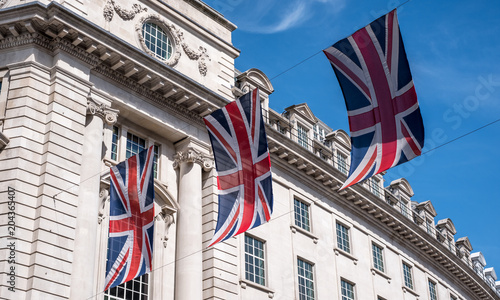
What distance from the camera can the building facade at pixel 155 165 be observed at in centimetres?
2444

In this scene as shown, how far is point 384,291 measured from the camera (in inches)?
1670

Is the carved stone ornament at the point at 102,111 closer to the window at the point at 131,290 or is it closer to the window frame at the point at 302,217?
the window at the point at 131,290

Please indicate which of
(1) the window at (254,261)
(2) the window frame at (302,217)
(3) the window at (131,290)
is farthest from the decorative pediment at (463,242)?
(3) the window at (131,290)

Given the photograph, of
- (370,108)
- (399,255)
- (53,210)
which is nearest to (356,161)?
(370,108)

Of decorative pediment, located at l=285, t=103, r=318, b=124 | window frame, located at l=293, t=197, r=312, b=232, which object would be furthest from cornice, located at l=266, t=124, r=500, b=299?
decorative pediment, located at l=285, t=103, r=318, b=124

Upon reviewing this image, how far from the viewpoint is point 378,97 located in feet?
69.3

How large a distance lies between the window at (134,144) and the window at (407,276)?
22.2 m

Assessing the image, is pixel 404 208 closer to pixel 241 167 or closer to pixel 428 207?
pixel 428 207

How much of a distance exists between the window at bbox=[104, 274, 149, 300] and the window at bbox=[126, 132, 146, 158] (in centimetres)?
A: 506

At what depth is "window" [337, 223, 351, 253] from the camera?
132 feet

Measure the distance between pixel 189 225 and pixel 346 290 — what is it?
41.4 feet

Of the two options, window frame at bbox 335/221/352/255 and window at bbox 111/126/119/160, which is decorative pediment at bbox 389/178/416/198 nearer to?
window frame at bbox 335/221/352/255

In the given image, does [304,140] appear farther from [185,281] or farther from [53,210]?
[53,210]

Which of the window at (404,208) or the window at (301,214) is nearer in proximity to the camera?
the window at (301,214)
